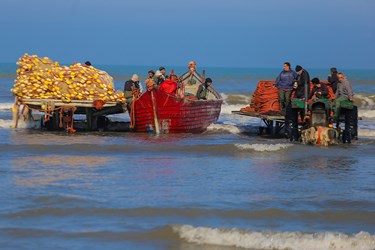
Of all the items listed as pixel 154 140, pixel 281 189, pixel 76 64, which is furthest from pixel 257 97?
pixel 281 189

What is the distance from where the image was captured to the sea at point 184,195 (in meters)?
10.2

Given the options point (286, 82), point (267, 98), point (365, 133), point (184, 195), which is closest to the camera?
point (184, 195)

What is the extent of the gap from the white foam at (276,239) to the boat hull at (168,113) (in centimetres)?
1102

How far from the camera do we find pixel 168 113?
71.3ft

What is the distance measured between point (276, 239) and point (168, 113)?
1185 cm

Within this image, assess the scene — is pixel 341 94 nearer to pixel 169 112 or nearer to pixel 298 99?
pixel 298 99

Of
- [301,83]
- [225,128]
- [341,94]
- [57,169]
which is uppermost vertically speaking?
[301,83]

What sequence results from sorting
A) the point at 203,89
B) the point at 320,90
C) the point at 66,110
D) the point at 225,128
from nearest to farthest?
the point at 320,90, the point at 66,110, the point at 203,89, the point at 225,128

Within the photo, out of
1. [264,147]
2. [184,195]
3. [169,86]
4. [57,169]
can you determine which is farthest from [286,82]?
[184,195]

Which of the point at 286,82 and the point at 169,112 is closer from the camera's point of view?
the point at 286,82

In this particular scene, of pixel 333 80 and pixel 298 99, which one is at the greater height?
pixel 333 80

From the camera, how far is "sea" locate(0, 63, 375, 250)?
10156 millimetres

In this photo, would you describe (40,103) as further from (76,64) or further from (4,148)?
(4,148)

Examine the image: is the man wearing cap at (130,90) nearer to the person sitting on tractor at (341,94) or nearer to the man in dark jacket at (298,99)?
the man in dark jacket at (298,99)
